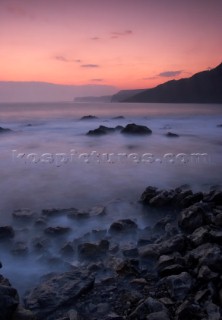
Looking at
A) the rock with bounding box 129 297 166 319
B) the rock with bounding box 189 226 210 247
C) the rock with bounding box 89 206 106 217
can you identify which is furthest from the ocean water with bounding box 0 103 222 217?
the rock with bounding box 129 297 166 319

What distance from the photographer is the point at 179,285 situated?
4.67m

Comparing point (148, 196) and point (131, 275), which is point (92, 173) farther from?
point (131, 275)

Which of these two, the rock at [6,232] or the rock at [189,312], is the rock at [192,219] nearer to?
the rock at [189,312]

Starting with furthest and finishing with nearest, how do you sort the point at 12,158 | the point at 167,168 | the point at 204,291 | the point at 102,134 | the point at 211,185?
the point at 102,134 → the point at 12,158 → the point at 167,168 → the point at 211,185 → the point at 204,291

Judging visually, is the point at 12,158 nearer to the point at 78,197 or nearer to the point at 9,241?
the point at 78,197

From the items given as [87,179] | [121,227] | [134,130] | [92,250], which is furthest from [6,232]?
[134,130]

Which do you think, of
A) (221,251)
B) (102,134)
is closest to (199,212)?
(221,251)

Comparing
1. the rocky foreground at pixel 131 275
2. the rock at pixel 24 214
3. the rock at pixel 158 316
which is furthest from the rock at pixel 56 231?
the rock at pixel 158 316

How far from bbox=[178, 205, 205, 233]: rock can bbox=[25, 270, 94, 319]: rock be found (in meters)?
2.65

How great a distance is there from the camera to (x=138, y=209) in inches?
342

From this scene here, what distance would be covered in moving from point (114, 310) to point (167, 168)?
1002 cm

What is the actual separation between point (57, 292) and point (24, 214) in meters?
3.74

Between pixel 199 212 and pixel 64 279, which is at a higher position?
pixel 199 212

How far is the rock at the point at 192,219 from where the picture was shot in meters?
6.80
